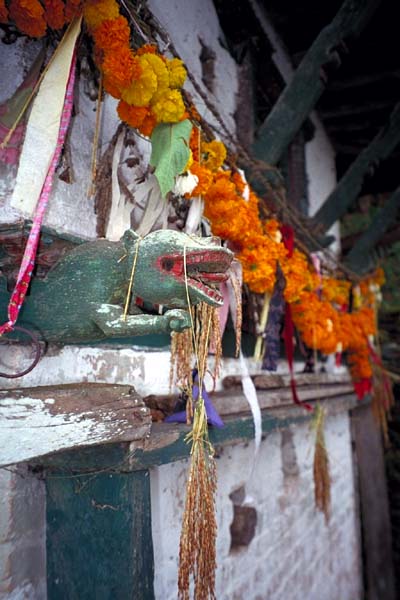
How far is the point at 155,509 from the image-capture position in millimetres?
1841

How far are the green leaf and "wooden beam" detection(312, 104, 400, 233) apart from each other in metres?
2.44

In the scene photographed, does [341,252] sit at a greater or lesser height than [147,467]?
greater

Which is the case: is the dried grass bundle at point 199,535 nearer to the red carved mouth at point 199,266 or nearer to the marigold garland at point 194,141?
the red carved mouth at point 199,266

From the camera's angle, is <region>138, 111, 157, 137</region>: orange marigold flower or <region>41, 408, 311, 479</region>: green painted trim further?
<region>138, 111, 157, 137</region>: orange marigold flower

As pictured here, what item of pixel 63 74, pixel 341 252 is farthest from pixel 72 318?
pixel 341 252

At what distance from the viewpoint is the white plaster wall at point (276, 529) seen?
6.31ft

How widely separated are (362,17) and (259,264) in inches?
68.3

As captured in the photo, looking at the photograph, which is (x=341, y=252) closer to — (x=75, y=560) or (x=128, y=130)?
(x=128, y=130)

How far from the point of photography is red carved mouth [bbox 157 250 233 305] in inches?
46.1

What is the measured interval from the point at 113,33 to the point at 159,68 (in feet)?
0.58

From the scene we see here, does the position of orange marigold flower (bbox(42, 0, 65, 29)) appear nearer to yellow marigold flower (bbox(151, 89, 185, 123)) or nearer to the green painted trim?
yellow marigold flower (bbox(151, 89, 185, 123))

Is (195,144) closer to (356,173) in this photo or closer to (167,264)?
(167,264)

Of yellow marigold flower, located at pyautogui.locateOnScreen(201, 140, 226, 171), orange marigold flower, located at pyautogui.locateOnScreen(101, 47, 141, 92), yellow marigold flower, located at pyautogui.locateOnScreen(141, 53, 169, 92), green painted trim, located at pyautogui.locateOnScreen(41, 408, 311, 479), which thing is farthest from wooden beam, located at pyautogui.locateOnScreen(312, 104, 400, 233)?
green painted trim, located at pyautogui.locateOnScreen(41, 408, 311, 479)

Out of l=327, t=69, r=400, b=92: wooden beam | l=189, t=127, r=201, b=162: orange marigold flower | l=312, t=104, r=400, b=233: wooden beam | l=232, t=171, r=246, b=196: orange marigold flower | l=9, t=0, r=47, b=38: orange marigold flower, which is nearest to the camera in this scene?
l=9, t=0, r=47, b=38: orange marigold flower
